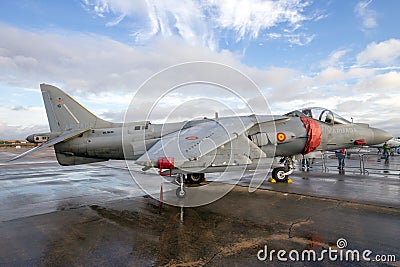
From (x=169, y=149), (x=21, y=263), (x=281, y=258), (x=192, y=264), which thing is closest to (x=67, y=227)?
(x=21, y=263)

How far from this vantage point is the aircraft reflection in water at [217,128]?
862 cm

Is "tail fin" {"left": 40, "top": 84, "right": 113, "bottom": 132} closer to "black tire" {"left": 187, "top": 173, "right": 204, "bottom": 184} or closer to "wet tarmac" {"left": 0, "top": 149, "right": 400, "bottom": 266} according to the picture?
"wet tarmac" {"left": 0, "top": 149, "right": 400, "bottom": 266}

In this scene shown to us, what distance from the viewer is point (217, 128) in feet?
25.5

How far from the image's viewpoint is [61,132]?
11.0 metres

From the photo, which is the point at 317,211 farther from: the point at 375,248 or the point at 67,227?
the point at 67,227

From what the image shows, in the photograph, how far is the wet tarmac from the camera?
13.6ft

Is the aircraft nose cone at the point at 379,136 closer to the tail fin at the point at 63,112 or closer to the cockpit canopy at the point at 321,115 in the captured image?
the cockpit canopy at the point at 321,115

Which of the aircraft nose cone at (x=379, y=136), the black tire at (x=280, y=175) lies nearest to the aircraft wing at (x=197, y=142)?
the black tire at (x=280, y=175)

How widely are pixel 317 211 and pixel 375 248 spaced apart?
2292 millimetres
